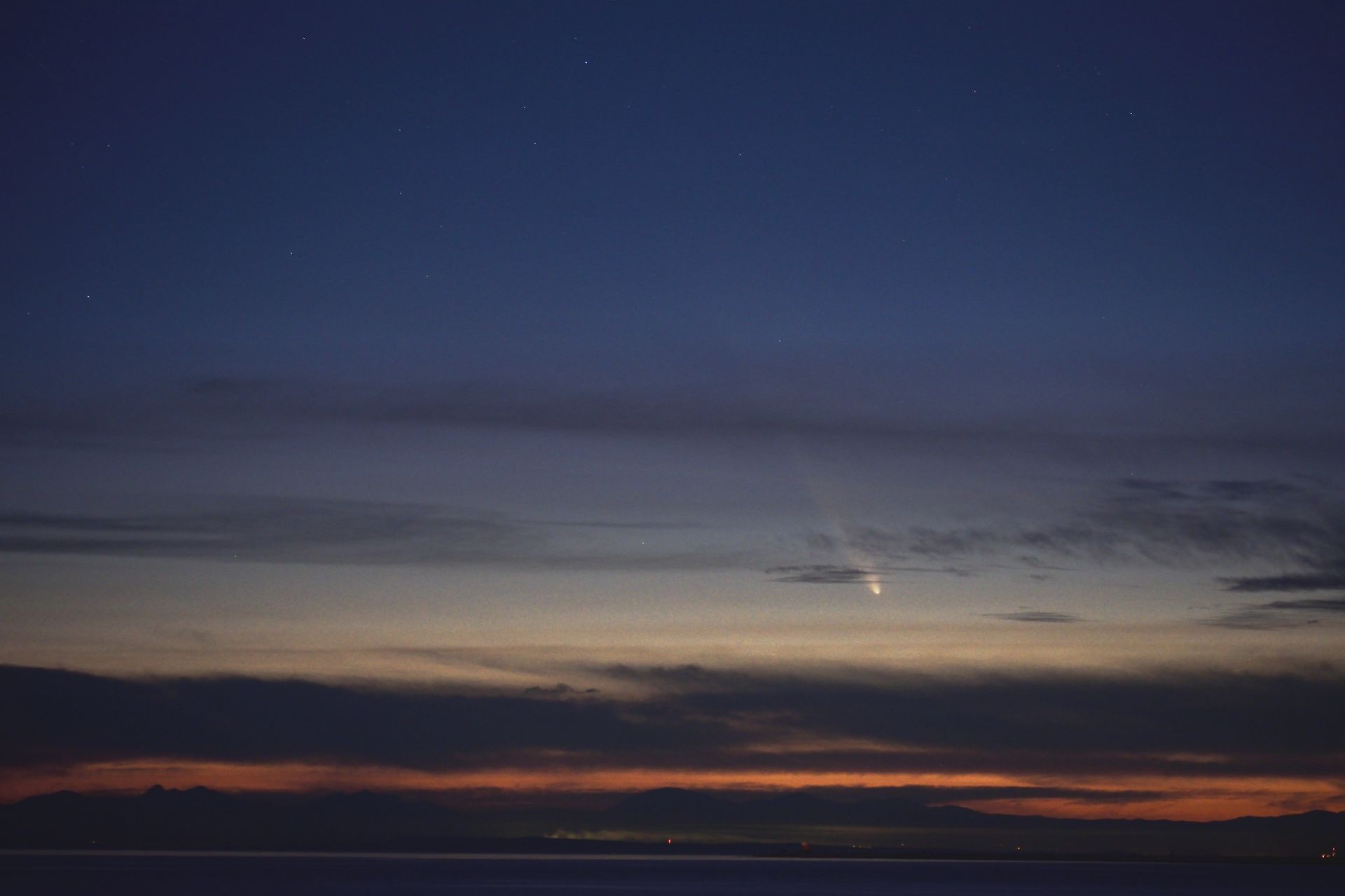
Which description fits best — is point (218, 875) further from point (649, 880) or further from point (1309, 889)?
point (1309, 889)

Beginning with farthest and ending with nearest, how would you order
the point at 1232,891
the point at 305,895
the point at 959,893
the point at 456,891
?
the point at 1232,891 → the point at 959,893 → the point at 456,891 → the point at 305,895

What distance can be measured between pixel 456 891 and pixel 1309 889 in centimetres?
11214

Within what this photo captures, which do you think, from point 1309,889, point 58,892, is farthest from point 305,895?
point 1309,889

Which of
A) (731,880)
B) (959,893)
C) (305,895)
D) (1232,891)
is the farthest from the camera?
(731,880)

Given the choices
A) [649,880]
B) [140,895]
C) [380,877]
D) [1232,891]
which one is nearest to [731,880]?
[649,880]

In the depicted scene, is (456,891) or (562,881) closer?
(456,891)

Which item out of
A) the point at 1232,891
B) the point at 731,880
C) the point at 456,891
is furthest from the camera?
the point at 731,880

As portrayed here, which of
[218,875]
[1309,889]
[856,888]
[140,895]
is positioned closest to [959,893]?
[856,888]

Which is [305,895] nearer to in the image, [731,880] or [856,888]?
[856,888]

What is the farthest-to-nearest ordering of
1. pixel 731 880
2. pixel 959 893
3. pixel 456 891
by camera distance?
1. pixel 731 880
2. pixel 959 893
3. pixel 456 891

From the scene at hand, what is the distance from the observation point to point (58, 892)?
13800cm

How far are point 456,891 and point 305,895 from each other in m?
17.2

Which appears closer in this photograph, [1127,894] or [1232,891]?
[1127,894]

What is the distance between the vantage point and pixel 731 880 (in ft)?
637
